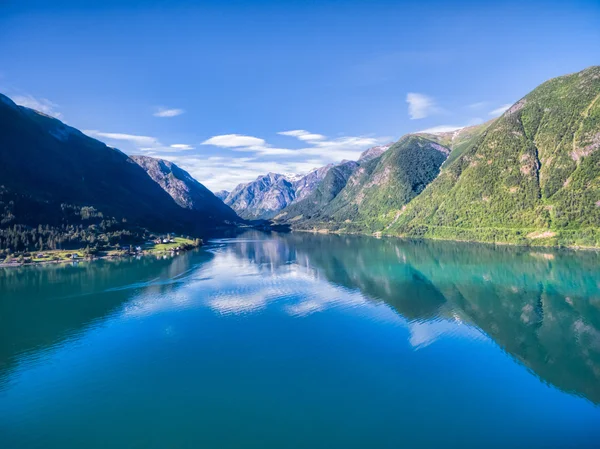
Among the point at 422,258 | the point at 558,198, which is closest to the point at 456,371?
the point at 422,258

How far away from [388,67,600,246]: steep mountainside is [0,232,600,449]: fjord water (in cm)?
6286

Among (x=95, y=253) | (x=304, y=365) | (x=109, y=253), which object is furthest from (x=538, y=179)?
(x=95, y=253)

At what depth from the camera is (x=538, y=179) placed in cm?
15662

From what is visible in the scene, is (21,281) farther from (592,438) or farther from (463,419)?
(592,438)

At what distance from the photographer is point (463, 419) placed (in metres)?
26.9

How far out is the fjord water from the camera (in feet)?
84.5

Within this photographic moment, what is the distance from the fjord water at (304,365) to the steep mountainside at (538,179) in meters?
62.9

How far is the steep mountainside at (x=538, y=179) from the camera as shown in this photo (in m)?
129

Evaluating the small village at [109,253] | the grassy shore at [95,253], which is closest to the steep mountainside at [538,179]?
the small village at [109,253]

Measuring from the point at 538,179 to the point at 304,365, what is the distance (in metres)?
164

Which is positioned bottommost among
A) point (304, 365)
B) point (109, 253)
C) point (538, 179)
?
point (304, 365)

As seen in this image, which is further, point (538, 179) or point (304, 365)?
point (538, 179)

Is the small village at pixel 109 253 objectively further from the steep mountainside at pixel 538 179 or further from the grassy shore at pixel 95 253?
the steep mountainside at pixel 538 179

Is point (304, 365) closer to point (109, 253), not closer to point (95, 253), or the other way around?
point (95, 253)
